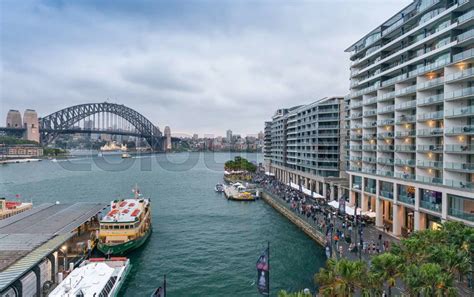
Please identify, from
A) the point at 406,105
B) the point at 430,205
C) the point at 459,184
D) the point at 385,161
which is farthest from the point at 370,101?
the point at 459,184

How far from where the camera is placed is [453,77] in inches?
1139

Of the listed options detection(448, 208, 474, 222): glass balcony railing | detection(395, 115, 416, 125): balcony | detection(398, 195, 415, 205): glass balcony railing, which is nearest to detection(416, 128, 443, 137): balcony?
detection(395, 115, 416, 125): balcony

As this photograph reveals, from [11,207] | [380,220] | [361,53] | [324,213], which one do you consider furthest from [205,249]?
[361,53]

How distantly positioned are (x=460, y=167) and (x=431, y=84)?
883 centimetres

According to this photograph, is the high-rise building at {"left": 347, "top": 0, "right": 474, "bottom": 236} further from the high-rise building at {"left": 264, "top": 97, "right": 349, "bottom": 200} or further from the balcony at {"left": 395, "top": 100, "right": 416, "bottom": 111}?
the high-rise building at {"left": 264, "top": 97, "right": 349, "bottom": 200}

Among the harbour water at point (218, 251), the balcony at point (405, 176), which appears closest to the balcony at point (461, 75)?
the balcony at point (405, 176)

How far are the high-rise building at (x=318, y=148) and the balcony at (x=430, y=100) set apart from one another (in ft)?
88.5

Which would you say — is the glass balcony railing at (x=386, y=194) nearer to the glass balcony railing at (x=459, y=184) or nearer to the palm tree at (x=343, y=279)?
the glass balcony railing at (x=459, y=184)

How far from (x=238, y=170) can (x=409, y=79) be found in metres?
82.3

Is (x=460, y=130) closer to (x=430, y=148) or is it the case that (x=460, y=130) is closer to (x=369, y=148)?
(x=430, y=148)

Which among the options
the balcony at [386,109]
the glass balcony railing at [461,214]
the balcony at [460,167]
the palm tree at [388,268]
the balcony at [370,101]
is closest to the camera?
the palm tree at [388,268]

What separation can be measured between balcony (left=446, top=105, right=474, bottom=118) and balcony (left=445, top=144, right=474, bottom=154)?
2672 mm

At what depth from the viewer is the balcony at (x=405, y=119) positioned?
3521cm

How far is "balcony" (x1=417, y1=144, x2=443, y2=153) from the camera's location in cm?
3140
